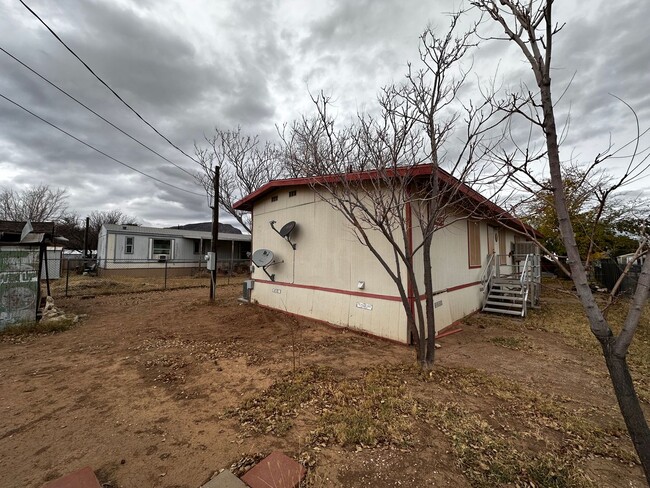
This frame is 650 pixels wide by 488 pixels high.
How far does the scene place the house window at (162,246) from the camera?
1844 centimetres

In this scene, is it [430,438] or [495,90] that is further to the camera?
[495,90]

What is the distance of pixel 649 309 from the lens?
9.34 metres

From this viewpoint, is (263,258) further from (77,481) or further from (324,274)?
(77,481)

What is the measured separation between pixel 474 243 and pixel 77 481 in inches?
359

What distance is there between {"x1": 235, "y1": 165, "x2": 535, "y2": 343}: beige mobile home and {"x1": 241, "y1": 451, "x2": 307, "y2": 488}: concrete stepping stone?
11.2 ft

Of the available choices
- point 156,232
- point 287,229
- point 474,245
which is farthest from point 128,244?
point 474,245

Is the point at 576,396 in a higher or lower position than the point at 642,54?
lower

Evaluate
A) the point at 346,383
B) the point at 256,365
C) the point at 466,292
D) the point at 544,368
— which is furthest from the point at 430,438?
the point at 466,292

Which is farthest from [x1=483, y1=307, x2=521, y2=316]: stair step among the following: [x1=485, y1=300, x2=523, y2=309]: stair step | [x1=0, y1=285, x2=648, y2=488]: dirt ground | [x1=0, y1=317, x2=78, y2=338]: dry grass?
[x1=0, y1=317, x2=78, y2=338]: dry grass

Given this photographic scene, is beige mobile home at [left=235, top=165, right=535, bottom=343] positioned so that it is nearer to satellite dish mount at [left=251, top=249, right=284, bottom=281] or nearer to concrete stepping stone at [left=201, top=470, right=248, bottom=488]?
satellite dish mount at [left=251, top=249, right=284, bottom=281]

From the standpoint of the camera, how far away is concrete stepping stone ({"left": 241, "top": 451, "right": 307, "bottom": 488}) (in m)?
2.00

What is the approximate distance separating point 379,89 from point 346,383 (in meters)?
4.42

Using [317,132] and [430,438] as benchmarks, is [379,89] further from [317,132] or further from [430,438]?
[430,438]

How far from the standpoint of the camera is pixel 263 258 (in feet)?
25.4
